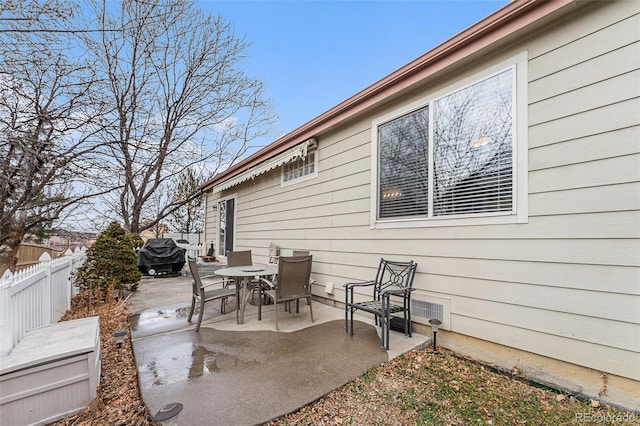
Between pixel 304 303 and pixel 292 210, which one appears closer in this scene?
pixel 304 303

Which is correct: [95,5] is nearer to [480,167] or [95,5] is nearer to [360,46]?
[360,46]

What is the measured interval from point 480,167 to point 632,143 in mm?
1100

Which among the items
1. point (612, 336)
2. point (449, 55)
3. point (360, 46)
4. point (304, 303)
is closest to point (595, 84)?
point (449, 55)

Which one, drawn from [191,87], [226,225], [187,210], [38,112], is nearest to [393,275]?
[38,112]

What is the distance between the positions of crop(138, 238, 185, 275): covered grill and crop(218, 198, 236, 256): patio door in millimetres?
1543

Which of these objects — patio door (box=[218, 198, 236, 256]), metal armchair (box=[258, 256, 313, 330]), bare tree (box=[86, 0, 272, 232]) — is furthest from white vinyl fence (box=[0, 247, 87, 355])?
bare tree (box=[86, 0, 272, 232])

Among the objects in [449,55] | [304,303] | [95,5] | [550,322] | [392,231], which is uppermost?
[95,5]

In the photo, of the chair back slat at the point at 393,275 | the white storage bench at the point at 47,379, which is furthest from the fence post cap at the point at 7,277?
the chair back slat at the point at 393,275

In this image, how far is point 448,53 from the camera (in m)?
3.07

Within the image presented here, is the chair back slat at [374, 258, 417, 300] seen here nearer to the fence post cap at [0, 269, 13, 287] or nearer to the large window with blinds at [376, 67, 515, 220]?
the large window with blinds at [376, 67, 515, 220]

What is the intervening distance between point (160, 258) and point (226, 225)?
2.41m

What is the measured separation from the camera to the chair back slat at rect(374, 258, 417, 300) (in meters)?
3.54

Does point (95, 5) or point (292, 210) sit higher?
point (95, 5)

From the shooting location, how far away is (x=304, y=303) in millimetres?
5062
